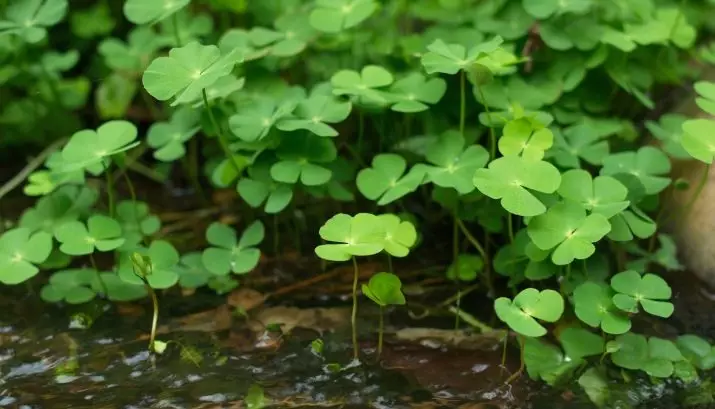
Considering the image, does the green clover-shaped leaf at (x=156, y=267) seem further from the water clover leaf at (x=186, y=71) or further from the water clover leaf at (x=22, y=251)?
the water clover leaf at (x=186, y=71)

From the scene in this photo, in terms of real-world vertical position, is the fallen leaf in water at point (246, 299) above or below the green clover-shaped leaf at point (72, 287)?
below

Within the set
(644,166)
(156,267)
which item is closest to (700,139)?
(644,166)

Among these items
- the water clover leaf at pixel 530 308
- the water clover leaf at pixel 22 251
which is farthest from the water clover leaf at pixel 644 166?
the water clover leaf at pixel 22 251

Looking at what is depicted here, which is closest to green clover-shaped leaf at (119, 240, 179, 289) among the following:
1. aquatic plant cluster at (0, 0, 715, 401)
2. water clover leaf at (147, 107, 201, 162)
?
aquatic plant cluster at (0, 0, 715, 401)

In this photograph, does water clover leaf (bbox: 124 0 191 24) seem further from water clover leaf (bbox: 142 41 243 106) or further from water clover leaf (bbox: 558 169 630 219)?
water clover leaf (bbox: 558 169 630 219)

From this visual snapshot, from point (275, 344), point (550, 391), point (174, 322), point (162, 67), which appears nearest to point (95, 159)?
point (162, 67)

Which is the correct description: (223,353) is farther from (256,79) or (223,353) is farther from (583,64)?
(583,64)
